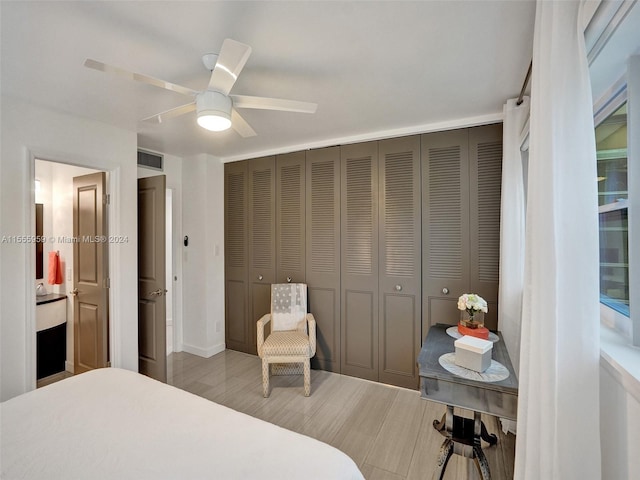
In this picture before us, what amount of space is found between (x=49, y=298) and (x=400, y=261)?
375 cm

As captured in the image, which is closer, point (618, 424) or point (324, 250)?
point (618, 424)

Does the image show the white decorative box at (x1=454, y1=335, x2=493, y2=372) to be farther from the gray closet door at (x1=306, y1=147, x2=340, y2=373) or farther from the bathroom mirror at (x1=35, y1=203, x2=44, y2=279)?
the bathroom mirror at (x1=35, y1=203, x2=44, y2=279)

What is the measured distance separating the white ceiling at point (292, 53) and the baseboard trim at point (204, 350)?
2.75m

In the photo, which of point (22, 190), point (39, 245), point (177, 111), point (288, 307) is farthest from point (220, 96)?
point (39, 245)

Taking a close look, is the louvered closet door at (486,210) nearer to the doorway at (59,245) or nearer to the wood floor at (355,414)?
the wood floor at (355,414)

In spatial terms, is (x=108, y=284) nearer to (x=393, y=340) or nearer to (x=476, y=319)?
(x=393, y=340)

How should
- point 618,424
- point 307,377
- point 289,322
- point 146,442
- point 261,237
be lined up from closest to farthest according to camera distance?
point 618,424, point 146,442, point 307,377, point 289,322, point 261,237

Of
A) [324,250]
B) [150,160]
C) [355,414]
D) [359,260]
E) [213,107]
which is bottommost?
[355,414]

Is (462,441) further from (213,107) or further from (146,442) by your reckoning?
(213,107)

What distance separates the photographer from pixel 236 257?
3.75 m

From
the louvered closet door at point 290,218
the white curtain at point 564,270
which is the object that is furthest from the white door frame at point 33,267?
the white curtain at point 564,270

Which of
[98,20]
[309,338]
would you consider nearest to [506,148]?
[309,338]

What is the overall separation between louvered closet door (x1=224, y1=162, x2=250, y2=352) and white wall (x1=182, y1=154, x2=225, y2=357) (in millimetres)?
85

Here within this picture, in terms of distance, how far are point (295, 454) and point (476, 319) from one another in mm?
1632
